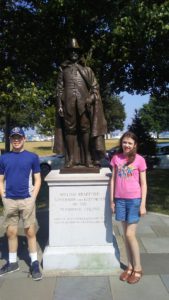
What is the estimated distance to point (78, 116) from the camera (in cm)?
684

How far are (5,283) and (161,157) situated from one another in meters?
22.6

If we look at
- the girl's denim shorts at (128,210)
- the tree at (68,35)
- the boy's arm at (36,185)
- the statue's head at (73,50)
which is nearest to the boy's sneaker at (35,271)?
the boy's arm at (36,185)

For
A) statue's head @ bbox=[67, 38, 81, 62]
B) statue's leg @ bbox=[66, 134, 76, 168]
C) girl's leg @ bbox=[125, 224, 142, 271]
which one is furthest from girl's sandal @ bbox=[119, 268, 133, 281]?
statue's head @ bbox=[67, 38, 81, 62]

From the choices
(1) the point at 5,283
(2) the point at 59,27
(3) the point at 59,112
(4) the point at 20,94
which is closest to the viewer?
(1) the point at 5,283

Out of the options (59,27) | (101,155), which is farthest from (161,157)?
(101,155)

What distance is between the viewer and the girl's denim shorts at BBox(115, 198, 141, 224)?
5.67m

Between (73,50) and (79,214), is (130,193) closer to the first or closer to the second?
(79,214)

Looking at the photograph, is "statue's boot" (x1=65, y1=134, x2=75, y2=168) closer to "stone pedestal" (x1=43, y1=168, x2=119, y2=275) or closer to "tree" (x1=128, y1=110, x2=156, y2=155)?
"stone pedestal" (x1=43, y1=168, x2=119, y2=275)

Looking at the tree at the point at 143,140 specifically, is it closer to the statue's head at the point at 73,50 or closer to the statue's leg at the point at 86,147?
the statue's leg at the point at 86,147

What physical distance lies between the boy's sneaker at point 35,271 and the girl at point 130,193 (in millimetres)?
1047

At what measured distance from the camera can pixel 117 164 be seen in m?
5.78

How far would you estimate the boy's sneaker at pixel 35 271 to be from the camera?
5906 mm

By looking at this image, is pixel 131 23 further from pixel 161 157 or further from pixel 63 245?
pixel 161 157

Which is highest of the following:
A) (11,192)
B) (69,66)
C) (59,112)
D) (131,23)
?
(131,23)
